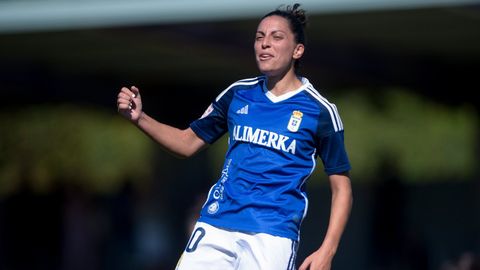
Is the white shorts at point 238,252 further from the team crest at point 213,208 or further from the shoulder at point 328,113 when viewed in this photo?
the shoulder at point 328,113

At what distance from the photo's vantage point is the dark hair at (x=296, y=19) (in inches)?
211

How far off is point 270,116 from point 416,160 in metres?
18.9

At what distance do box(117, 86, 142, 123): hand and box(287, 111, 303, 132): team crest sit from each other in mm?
810

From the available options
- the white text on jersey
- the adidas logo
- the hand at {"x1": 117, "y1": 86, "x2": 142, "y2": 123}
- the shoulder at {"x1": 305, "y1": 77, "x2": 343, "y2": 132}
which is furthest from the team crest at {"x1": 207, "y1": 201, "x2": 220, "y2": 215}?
the shoulder at {"x1": 305, "y1": 77, "x2": 343, "y2": 132}

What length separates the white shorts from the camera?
16.6 ft

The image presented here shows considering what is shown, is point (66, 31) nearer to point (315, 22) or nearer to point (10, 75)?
point (315, 22)

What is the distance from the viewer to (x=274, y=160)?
5.16m

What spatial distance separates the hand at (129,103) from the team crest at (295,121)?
2.66 feet

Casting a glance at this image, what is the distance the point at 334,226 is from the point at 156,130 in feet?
3.65

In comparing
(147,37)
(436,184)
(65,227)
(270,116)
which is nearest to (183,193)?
(65,227)

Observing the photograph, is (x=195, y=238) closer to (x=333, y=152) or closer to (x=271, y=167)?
(x=271, y=167)

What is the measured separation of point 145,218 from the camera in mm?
20625

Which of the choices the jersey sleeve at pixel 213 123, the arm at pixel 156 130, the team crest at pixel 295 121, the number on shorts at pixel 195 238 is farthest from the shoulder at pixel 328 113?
the number on shorts at pixel 195 238

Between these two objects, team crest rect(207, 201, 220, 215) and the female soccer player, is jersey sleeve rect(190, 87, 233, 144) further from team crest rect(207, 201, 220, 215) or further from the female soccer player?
team crest rect(207, 201, 220, 215)
